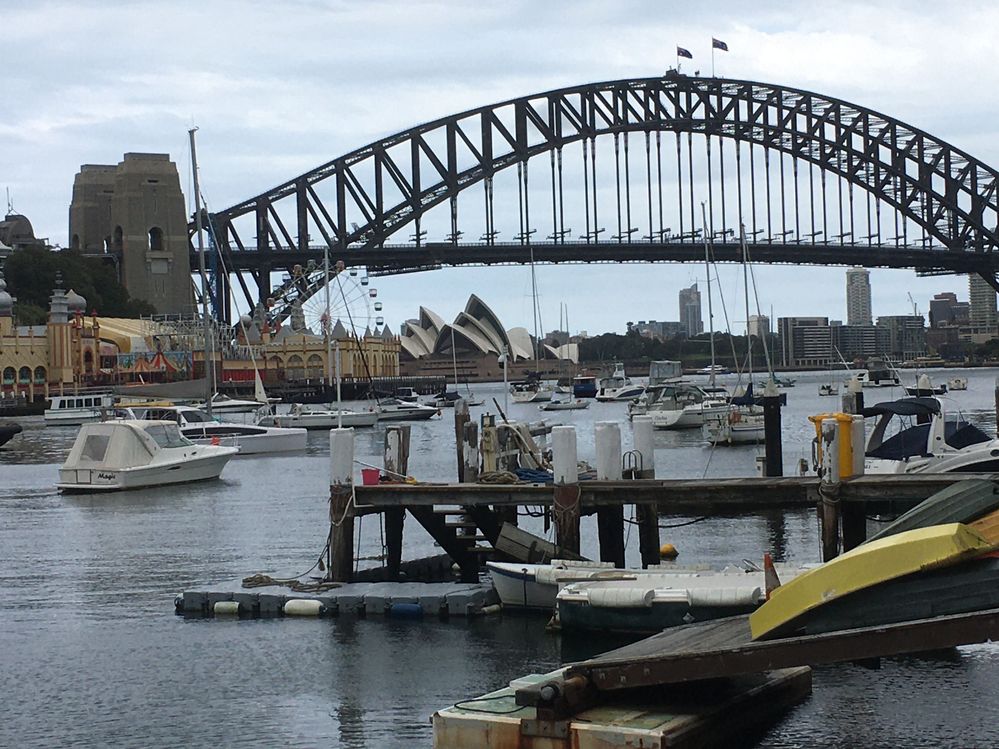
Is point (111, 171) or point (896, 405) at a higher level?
point (111, 171)

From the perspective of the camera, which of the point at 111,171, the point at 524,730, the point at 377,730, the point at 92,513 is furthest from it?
the point at 111,171

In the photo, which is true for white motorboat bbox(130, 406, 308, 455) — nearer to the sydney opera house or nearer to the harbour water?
the harbour water

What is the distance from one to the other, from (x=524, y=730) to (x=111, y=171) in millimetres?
155080

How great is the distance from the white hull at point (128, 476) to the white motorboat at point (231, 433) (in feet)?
41.0

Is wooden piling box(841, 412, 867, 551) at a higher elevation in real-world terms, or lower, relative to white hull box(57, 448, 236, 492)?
higher

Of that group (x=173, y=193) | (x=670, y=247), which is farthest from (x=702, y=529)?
(x=173, y=193)

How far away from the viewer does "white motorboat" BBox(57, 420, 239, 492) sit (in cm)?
4634

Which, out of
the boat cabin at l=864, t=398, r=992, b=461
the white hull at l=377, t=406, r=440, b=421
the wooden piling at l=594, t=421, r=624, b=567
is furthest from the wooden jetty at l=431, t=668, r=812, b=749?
the white hull at l=377, t=406, r=440, b=421

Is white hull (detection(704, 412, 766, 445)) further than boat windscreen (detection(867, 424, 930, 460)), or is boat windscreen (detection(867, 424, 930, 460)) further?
white hull (detection(704, 412, 766, 445))

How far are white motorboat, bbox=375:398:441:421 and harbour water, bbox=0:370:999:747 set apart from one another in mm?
63728

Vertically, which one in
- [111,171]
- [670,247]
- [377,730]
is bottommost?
[377,730]

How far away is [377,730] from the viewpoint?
54.0 ft

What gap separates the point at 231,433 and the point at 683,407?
24.0 metres

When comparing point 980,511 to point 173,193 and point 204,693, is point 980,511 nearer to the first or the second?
point 204,693
